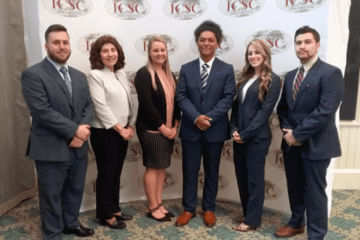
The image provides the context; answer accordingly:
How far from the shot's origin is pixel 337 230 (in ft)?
8.70

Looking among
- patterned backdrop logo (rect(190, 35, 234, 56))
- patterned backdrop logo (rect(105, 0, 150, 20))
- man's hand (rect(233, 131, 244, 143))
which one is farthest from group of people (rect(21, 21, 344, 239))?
patterned backdrop logo (rect(105, 0, 150, 20))

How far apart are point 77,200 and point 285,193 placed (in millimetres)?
1879

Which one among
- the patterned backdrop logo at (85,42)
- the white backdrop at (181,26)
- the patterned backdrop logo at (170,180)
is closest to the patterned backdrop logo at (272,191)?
the white backdrop at (181,26)

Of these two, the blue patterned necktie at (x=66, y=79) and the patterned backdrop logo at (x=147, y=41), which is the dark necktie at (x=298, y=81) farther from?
the blue patterned necktie at (x=66, y=79)

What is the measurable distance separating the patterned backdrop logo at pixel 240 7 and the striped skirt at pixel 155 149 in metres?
1.32

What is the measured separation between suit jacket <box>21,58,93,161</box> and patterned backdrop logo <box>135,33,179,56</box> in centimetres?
94

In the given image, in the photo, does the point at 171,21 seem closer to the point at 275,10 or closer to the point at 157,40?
the point at 157,40

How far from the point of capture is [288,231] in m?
2.56

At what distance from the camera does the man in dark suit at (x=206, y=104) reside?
2551mm

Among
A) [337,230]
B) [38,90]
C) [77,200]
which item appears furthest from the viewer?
[337,230]

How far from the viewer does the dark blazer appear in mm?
2564

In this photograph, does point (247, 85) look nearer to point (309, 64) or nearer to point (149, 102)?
point (309, 64)

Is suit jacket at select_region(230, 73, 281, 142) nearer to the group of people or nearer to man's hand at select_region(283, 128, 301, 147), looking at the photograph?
the group of people

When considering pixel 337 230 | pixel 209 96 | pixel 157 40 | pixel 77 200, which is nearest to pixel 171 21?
pixel 157 40
